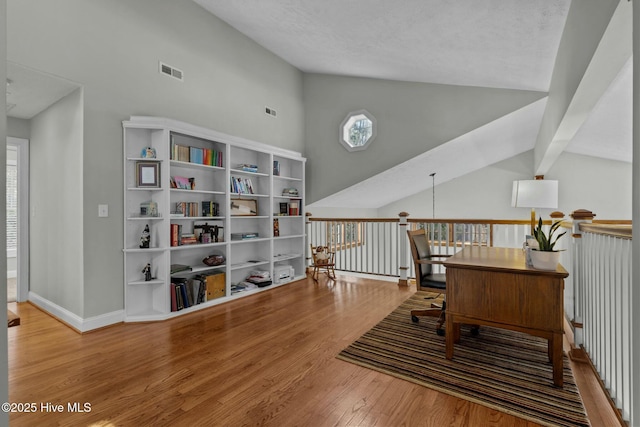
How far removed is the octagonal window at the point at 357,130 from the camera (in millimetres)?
5340

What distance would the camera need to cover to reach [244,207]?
14.8 ft

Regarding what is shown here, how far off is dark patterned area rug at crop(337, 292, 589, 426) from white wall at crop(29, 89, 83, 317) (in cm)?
285

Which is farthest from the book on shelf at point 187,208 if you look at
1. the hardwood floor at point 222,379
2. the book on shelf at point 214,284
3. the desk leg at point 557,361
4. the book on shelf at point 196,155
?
the desk leg at point 557,361

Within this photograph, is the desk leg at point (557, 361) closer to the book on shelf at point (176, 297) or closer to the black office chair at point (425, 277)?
the black office chair at point (425, 277)

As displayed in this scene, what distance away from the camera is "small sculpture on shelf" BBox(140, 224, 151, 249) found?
11.1 feet

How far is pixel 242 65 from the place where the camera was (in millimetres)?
4680

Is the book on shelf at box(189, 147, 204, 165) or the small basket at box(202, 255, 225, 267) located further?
the small basket at box(202, 255, 225, 267)

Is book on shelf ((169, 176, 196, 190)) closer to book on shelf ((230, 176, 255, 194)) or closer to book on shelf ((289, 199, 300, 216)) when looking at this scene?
book on shelf ((230, 176, 255, 194))

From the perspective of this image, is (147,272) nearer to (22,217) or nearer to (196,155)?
(196,155)

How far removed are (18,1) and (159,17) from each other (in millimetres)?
1286

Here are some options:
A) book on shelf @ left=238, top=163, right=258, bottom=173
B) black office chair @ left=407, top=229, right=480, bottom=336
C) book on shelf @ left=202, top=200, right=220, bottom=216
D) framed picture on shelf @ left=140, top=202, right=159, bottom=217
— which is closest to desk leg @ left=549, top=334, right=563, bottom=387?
black office chair @ left=407, top=229, right=480, bottom=336

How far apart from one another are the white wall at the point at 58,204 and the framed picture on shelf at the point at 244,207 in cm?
171

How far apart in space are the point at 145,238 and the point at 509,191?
7383mm

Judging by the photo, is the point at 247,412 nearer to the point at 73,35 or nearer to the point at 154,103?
the point at 154,103
